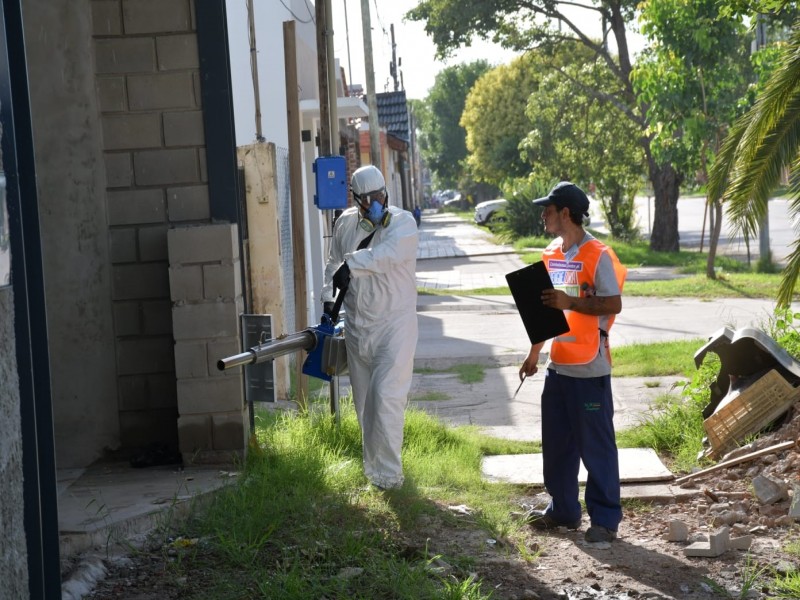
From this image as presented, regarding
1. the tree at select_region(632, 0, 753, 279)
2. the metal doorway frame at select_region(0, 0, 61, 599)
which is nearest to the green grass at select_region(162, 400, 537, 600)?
the metal doorway frame at select_region(0, 0, 61, 599)

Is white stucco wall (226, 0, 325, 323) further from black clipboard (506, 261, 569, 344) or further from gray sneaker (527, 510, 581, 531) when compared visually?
gray sneaker (527, 510, 581, 531)

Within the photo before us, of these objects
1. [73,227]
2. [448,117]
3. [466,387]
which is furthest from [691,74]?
[448,117]

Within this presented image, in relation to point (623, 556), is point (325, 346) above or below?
above

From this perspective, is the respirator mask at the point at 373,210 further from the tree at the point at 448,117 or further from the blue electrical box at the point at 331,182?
the tree at the point at 448,117

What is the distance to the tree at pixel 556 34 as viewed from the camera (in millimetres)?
25719

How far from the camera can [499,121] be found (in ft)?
173


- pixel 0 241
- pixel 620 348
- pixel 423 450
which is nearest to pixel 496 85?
pixel 620 348

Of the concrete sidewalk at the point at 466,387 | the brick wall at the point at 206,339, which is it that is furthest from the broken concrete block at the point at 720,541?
the brick wall at the point at 206,339

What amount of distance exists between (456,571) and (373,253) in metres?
2.05

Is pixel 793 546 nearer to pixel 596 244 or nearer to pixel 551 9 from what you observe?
pixel 596 244

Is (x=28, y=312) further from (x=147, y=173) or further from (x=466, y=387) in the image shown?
(x=466, y=387)

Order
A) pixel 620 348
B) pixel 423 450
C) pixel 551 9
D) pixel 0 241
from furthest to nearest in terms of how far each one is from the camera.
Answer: pixel 551 9 < pixel 620 348 < pixel 423 450 < pixel 0 241

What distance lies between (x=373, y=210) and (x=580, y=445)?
6.12ft

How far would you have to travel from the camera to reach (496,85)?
53375 millimetres
